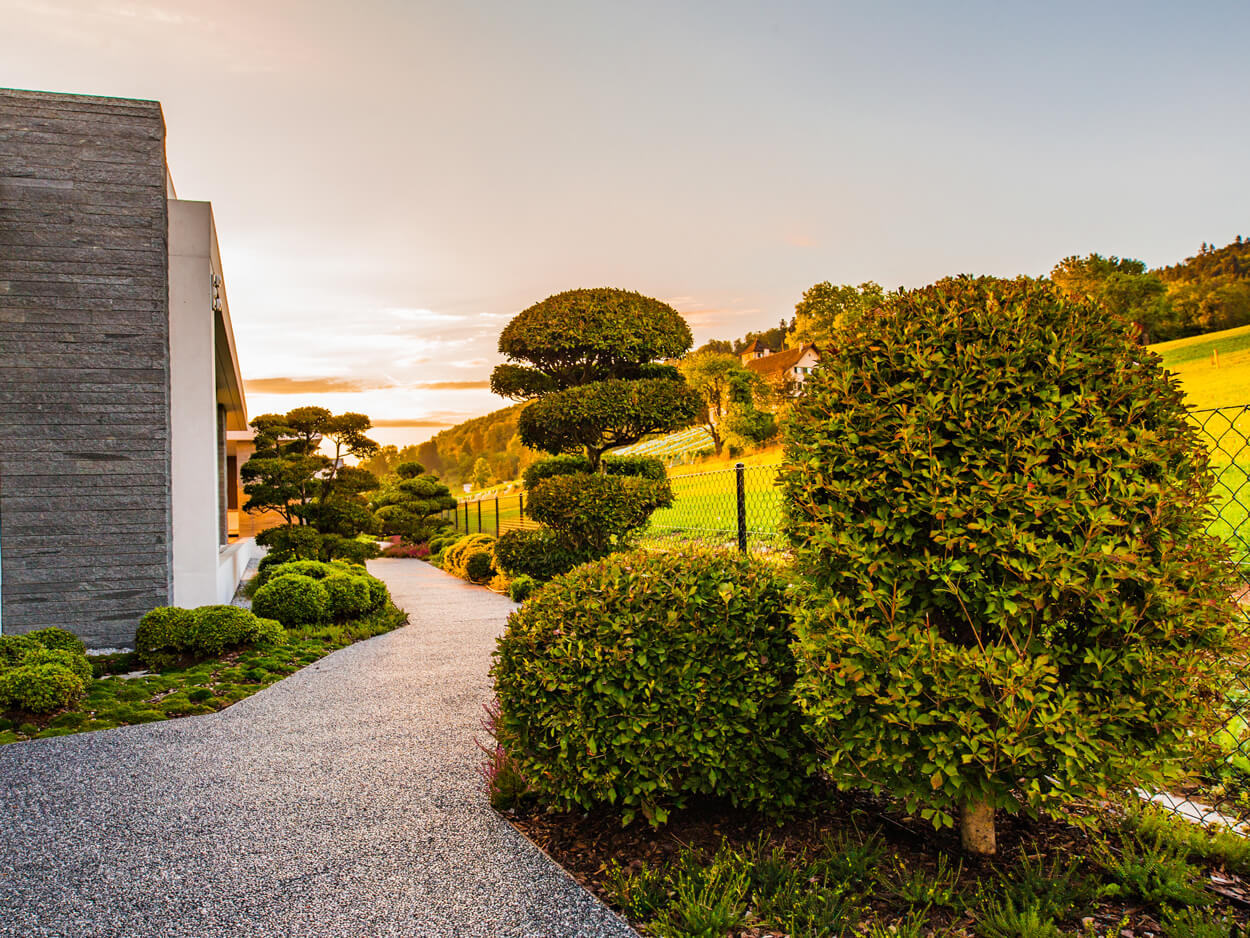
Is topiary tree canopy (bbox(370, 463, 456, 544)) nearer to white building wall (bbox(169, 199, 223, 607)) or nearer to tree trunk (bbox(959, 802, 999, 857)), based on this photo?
white building wall (bbox(169, 199, 223, 607))

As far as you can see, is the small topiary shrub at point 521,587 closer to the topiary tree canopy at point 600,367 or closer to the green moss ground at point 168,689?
the topiary tree canopy at point 600,367

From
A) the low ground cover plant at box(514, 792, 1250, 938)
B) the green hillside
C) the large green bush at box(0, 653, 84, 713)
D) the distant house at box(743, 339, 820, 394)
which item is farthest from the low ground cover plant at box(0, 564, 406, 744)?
the green hillside

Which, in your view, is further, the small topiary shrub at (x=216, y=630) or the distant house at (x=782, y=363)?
the distant house at (x=782, y=363)

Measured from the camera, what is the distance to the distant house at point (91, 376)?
253 inches

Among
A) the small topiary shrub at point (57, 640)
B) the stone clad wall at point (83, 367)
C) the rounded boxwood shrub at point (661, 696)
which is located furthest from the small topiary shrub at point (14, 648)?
the rounded boxwood shrub at point (661, 696)

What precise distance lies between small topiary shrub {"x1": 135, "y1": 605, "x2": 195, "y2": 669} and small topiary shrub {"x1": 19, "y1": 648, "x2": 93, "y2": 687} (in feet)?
2.27

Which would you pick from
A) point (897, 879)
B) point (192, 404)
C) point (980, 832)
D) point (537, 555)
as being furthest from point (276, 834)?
point (537, 555)

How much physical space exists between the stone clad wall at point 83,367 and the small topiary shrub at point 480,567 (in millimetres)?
5872

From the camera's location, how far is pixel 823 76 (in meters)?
7.71

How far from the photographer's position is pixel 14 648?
203 inches

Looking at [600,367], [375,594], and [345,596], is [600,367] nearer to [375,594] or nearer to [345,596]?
[375,594]

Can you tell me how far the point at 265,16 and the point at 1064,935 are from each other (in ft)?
30.9

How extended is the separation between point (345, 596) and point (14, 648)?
3.27 m

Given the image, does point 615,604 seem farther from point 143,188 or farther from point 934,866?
point 143,188
